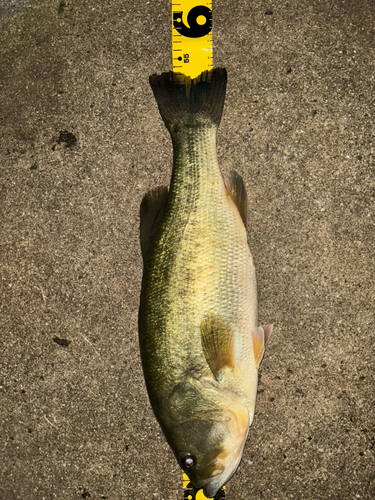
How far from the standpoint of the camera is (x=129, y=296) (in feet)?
8.93

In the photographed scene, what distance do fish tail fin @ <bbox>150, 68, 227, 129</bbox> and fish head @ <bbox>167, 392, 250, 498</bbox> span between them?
5.78 ft

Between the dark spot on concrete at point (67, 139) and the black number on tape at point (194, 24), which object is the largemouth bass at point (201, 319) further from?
the black number on tape at point (194, 24)

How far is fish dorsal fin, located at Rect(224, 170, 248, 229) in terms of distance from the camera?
87.4 inches

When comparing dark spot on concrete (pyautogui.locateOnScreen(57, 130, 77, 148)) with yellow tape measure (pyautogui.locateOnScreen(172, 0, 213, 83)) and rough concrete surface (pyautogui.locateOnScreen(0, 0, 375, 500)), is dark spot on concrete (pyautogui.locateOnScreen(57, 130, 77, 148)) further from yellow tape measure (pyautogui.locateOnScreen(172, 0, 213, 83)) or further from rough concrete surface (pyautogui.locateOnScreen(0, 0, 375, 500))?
yellow tape measure (pyautogui.locateOnScreen(172, 0, 213, 83))

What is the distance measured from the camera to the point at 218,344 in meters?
1.94

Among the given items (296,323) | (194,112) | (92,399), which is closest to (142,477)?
(92,399)

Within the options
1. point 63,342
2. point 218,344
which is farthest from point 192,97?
point 63,342

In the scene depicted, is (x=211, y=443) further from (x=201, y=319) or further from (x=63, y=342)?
(x=63, y=342)

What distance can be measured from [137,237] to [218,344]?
1.15 meters

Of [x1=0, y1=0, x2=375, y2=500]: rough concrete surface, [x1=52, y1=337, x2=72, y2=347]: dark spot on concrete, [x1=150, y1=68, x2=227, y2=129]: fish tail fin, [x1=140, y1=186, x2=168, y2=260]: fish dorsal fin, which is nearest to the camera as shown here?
[x1=140, y1=186, x2=168, y2=260]: fish dorsal fin

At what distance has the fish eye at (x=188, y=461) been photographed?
1.92 meters

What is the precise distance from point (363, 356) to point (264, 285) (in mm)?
875

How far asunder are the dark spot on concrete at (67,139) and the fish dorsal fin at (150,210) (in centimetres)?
98

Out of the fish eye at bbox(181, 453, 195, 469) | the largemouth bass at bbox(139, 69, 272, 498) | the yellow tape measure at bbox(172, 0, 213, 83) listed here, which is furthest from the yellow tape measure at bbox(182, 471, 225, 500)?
the yellow tape measure at bbox(172, 0, 213, 83)
